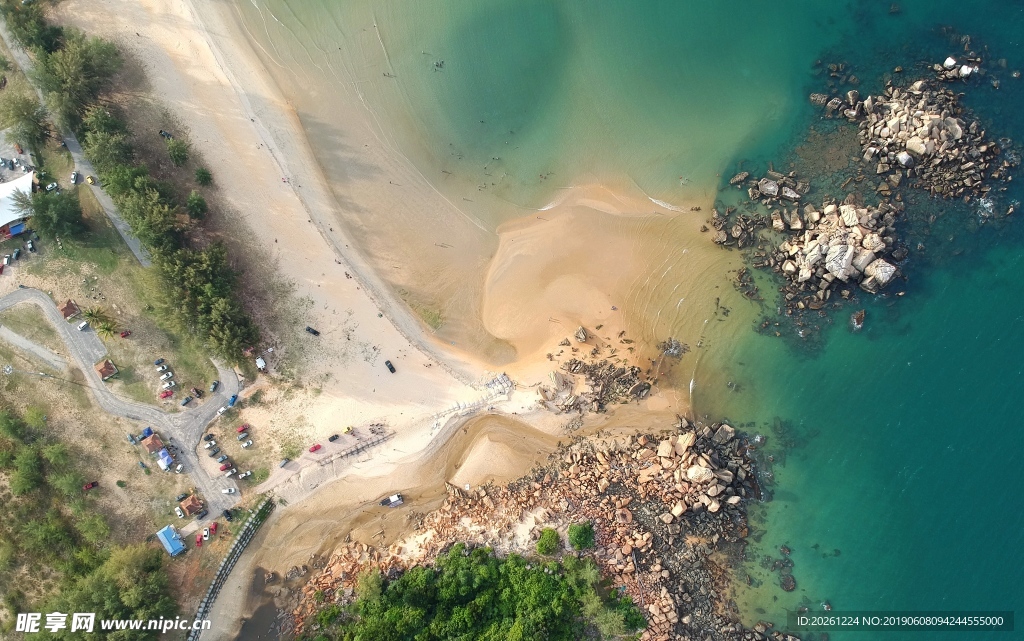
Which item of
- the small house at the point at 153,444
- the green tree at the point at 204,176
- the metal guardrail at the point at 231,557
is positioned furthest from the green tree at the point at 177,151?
the metal guardrail at the point at 231,557

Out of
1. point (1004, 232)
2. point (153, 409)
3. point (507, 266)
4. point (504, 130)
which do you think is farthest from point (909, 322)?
point (153, 409)

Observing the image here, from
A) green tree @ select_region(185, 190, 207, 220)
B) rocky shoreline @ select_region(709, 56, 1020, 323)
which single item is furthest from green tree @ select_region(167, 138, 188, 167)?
rocky shoreline @ select_region(709, 56, 1020, 323)

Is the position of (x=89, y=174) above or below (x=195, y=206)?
below

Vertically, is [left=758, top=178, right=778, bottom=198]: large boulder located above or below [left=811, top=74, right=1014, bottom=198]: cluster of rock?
below

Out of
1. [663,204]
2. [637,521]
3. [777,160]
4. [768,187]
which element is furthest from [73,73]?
[777,160]

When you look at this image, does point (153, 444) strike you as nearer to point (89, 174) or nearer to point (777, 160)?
point (89, 174)

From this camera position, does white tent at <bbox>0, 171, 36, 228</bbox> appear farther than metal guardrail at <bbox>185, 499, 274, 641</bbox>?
Yes

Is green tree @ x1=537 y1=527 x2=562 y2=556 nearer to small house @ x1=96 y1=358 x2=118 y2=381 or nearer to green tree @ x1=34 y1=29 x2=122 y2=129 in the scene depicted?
small house @ x1=96 y1=358 x2=118 y2=381
